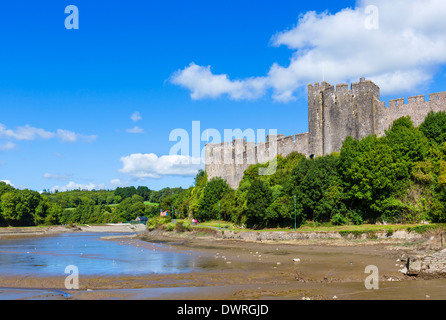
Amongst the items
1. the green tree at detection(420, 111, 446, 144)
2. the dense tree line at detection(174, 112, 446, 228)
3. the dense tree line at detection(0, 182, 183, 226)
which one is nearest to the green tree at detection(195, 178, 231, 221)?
the dense tree line at detection(174, 112, 446, 228)

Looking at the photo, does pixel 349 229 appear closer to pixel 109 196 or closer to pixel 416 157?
pixel 416 157

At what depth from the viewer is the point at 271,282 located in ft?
45.9

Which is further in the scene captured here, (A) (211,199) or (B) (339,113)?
(A) (211,199)

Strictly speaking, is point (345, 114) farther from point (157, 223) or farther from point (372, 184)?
point (157, 223)

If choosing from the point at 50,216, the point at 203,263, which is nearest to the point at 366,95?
the point at 203,263

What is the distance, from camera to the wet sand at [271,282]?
464 inches

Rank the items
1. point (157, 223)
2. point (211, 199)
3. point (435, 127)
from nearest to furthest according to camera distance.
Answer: point (435, 127)
point (211, 199)
point (157, 223)

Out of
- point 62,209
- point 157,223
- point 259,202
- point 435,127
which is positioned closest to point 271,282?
point 259,202

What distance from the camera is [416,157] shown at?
2669 centimetres

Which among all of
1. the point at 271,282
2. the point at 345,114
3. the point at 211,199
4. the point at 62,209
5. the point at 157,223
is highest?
the point at 345,114

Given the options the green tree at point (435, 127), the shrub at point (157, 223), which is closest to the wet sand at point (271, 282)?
the green tree at point (435, 127)

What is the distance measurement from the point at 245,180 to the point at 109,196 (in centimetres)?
11260

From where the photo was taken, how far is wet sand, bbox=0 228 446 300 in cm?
1180
